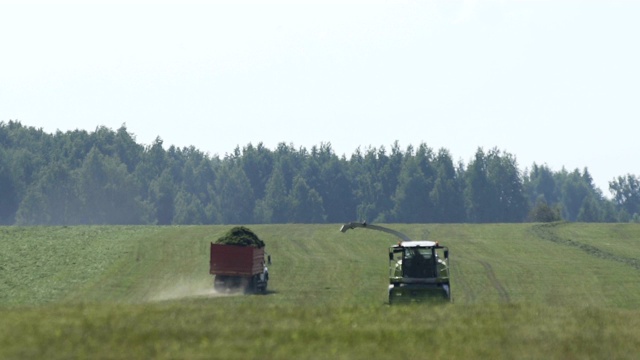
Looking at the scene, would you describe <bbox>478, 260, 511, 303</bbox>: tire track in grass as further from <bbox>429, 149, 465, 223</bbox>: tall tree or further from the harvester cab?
<bbox>429, 149, 465, 223</bbox>: tall tree

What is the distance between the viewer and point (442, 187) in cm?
19262

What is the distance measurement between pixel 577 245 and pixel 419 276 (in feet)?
145

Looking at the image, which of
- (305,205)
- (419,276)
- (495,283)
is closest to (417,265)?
(419,276)

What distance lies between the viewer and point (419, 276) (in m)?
35.2

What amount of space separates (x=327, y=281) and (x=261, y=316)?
95.8 feet

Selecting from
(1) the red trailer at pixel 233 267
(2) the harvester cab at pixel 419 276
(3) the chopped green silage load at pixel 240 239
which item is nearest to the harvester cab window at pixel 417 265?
(2) the harvester cab at pixel 419 276

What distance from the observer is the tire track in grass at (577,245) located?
6575 cm

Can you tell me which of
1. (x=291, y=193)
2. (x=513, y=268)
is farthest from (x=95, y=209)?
(x=513, y=268)

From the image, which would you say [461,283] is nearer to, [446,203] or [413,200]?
[446,203]

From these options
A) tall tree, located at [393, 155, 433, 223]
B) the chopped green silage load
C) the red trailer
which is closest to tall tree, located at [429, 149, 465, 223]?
tall tree, located at [393, 155, 433, 223]

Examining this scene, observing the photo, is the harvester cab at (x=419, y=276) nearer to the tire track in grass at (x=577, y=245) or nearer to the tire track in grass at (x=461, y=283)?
the tire track in grass at (x=461, y=283)

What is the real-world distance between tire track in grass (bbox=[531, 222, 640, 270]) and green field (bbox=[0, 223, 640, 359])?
0.16 m

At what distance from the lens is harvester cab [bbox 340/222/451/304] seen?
34.0 m

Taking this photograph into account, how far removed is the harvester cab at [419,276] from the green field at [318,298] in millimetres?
2910
